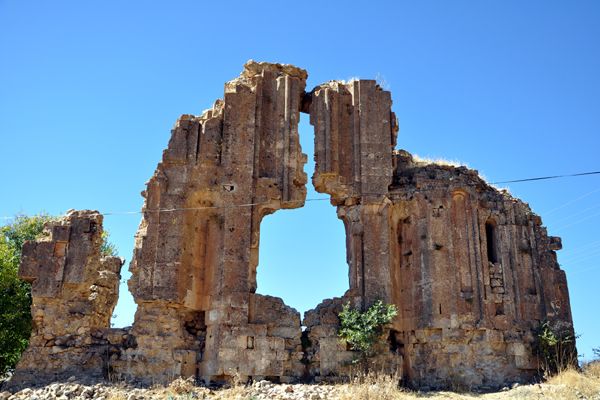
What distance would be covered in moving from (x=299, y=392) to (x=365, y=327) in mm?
2456

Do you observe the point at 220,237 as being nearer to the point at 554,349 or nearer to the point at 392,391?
the point at 392,391

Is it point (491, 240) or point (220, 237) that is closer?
point (220, 237)

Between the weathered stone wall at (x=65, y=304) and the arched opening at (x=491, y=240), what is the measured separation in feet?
31.7

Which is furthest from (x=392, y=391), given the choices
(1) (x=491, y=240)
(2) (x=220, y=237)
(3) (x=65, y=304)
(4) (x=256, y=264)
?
(3) (x=65, y=304)

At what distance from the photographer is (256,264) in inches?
647

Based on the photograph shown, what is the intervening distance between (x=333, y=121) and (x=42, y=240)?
26.5 feet

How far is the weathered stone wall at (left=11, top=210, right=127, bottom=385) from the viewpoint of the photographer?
584 inches

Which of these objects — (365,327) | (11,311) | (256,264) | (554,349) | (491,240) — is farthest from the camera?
(11,311)

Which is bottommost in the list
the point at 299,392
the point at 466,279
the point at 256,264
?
the point at 299,392

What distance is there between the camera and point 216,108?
1783 cm

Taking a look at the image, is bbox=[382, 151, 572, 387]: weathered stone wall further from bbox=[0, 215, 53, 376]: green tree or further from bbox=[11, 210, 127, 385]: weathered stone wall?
bbox=[0, 215, 53, 376]: green tree

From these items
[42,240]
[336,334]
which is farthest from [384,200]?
[42,240]

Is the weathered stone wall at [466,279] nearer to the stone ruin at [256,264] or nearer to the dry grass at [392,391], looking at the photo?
the stone ruin at [256,264]

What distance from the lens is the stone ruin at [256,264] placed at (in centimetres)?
1530
